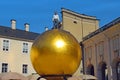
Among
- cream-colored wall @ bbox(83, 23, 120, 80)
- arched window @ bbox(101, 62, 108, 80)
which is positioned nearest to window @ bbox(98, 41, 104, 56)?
cream-colored wall @ bbox(83, 23, 120, 80)

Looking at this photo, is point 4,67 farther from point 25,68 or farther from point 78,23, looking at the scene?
point 78,23

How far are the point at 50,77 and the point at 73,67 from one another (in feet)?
0.81

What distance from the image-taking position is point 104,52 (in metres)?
32.8

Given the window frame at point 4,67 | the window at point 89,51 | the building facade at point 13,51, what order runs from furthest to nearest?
the building facade at point 13,51
the window frame at point 4,67
the window at point 89,51

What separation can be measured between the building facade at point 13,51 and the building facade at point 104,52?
30.7 feet

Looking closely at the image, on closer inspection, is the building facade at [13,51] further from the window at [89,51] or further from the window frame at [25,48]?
the window at [89,51]

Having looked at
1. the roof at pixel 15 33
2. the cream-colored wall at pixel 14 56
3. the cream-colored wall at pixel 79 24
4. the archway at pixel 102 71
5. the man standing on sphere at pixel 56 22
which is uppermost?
the cream-colored wall at pixel 79 24

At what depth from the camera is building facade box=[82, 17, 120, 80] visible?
3020 centimetres

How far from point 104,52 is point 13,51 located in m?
14.4

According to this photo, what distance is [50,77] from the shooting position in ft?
8.45

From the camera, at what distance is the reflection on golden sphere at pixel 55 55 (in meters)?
2.49

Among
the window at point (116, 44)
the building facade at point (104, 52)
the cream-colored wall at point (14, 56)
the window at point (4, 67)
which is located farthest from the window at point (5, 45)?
the window at point (116, 44)

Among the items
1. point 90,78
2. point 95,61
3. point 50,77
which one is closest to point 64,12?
point 95,61

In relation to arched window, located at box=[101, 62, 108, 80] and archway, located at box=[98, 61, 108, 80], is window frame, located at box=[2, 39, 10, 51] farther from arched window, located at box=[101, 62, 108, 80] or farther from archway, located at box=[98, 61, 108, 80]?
arched window, located at box=[101, 62, 108, 80]
